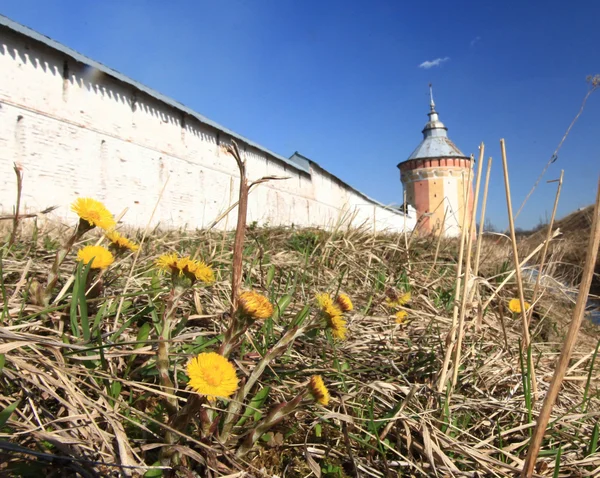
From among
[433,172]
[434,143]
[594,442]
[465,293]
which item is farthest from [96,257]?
[434,143]

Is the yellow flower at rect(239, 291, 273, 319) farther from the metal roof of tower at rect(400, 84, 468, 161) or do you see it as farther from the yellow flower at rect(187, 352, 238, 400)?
the metal roof of tower at rect(400, 84, 468, 161)

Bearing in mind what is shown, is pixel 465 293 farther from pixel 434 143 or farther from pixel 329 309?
pixel 434 143

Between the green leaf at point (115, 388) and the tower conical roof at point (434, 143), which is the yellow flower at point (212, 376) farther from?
the tower conical roof at point (434, 143)

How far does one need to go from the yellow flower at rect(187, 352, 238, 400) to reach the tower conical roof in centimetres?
2619

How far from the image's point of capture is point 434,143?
84.4ft

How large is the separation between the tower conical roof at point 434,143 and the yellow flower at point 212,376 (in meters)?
26.2

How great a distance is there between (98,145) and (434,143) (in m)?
23.3

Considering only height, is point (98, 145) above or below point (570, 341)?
above

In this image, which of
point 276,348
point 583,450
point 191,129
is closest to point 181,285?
point 276,348

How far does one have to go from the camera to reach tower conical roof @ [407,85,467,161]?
24.8 metres

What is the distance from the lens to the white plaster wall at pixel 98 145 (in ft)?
17.7

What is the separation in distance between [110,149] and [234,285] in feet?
23.8

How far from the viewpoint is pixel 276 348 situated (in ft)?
2.12

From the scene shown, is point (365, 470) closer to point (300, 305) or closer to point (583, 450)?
point (583, 450)
